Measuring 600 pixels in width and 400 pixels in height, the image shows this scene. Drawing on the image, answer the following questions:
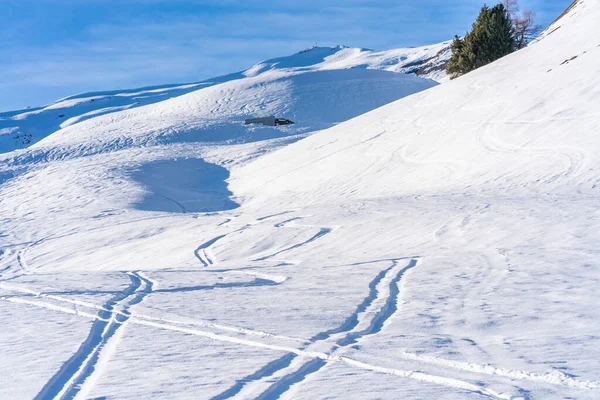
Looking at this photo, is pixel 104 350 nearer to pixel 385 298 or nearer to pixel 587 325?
pixel 385 298

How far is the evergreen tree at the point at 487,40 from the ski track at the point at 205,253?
30.1 m

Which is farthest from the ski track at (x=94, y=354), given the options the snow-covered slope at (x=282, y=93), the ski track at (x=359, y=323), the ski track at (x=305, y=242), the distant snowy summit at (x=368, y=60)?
the distant snowy summit at (x=368, y=60)

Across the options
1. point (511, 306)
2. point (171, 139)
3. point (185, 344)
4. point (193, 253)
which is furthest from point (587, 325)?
point (171, 139)

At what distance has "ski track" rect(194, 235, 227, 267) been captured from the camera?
13.7 metres

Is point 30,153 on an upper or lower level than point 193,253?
upper

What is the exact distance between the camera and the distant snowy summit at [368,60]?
121500 mm

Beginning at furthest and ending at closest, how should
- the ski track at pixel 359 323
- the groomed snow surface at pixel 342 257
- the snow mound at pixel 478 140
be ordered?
the snow mound at pixel 478 140, the groomed snow surface at pixel 342 257, the ski track at pixel 359 323

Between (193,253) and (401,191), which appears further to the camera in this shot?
(401,191)

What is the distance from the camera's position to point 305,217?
55.9 feet

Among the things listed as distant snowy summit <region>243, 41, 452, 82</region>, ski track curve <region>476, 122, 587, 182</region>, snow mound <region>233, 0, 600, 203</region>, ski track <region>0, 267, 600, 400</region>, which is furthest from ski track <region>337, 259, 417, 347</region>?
distant snowy summit <region>243, 41, 452, 82</region>

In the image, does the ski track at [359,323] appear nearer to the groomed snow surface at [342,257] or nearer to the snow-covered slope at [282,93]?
the groomed snow surface at [342,257]

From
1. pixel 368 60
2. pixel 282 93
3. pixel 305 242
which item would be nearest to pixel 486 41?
pixel 282 93

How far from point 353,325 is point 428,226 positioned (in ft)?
23.1

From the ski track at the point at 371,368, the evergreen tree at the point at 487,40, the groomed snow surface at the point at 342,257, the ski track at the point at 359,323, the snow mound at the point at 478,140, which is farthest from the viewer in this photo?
the evergreen tree at the point at 487,40
